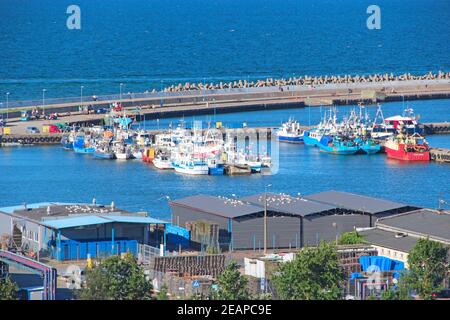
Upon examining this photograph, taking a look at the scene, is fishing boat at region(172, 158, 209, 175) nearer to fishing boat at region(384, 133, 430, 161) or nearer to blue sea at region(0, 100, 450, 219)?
blue sea at region(0, 100, 450, 219)

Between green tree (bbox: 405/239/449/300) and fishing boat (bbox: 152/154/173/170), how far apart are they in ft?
54.7

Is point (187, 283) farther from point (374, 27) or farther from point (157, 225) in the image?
point (374, 27)

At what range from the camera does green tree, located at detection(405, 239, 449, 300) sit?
15.3 metres

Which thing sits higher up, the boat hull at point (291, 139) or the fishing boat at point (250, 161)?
the boat hull at point (291, 139)

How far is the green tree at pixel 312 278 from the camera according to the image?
14.7m

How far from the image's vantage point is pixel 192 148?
34.0 m

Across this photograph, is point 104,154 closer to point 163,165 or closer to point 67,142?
point 67,142

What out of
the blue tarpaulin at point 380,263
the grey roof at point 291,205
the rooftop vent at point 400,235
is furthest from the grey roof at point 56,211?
the blue tarpaulin at point 380,263

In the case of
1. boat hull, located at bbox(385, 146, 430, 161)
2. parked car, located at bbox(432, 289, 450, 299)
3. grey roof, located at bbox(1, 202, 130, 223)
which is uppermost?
boat hull, located at bbox(385, 146, 430, 161)

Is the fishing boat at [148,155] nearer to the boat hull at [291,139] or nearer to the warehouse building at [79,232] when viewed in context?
the boat hull at [291,139]

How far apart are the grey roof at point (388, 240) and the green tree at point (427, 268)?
5.98ft

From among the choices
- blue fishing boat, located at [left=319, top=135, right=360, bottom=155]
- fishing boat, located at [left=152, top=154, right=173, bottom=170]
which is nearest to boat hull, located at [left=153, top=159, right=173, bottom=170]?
fishing boat, located at [left=152, top=154, right=173, bottom=170]

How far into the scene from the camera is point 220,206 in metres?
22.4

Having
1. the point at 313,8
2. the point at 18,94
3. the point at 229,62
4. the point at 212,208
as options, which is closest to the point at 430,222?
the point at 212,208
